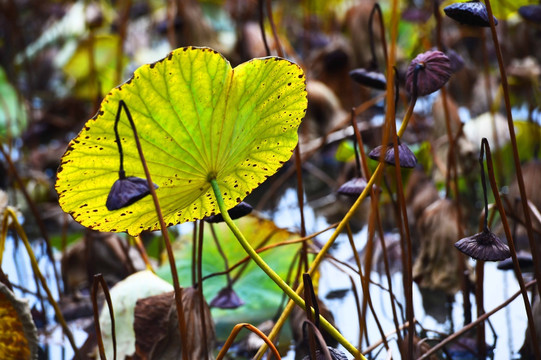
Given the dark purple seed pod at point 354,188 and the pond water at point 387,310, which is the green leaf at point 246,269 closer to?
the pond water at point 387,310

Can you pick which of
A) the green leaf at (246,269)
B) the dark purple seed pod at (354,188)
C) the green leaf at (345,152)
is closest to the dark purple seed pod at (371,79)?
the dark purple seed pod at (354,188)

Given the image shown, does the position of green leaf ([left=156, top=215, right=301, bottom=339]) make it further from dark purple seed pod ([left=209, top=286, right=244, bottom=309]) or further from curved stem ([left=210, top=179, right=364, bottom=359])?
curved stem ([left=210, top=179, right=364, bottom=359])

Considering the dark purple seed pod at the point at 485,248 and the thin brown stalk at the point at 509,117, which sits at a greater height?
the thin brown stalk at the point at 509,117

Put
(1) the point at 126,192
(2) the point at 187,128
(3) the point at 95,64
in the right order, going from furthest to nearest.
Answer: (3) the point at 95,64
(2) the point at 187,128
(1) the point at 126,192

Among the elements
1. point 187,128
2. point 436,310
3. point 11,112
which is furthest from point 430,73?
point 11,112

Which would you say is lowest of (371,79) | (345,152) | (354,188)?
(354,188)

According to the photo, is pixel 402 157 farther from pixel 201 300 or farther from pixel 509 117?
pixel 201 300

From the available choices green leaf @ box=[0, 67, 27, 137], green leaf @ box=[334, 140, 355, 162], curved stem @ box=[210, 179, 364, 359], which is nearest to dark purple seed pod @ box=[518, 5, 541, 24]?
green leaf @ box=[334, 140, 355, 162]

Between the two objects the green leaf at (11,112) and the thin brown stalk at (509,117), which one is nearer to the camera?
the thin brown stalk at (509,117)
